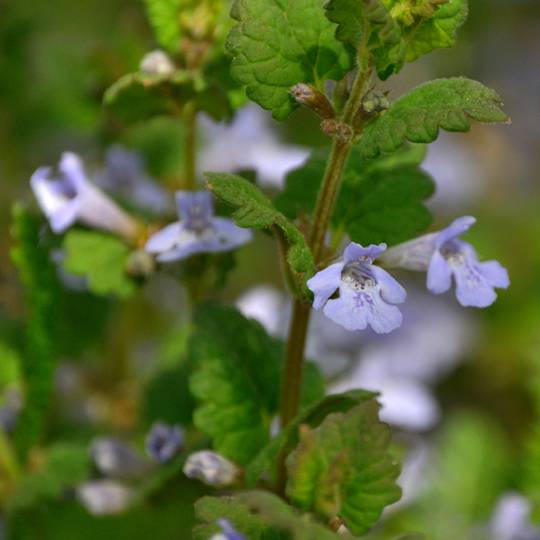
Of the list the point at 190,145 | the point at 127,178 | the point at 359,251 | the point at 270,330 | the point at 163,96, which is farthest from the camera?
the point at 127,178

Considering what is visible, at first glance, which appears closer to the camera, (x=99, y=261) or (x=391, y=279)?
(x=391, y=279)

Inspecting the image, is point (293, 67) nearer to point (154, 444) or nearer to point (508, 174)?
point (154, 444)

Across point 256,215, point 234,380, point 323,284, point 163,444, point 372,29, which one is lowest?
point 163,444

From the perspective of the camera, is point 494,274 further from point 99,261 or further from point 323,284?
point 99,261

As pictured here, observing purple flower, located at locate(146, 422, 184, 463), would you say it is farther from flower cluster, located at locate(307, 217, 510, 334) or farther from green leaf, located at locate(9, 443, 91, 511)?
flower cluster, located at locate(307, 217, 510, 334)

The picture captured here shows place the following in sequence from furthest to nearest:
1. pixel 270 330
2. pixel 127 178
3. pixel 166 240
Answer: pixel 127 178
pixel 270 330
pixel 166 240

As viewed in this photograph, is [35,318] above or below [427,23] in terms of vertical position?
below

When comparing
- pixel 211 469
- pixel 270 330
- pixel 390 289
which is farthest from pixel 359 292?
pixel 270 330
